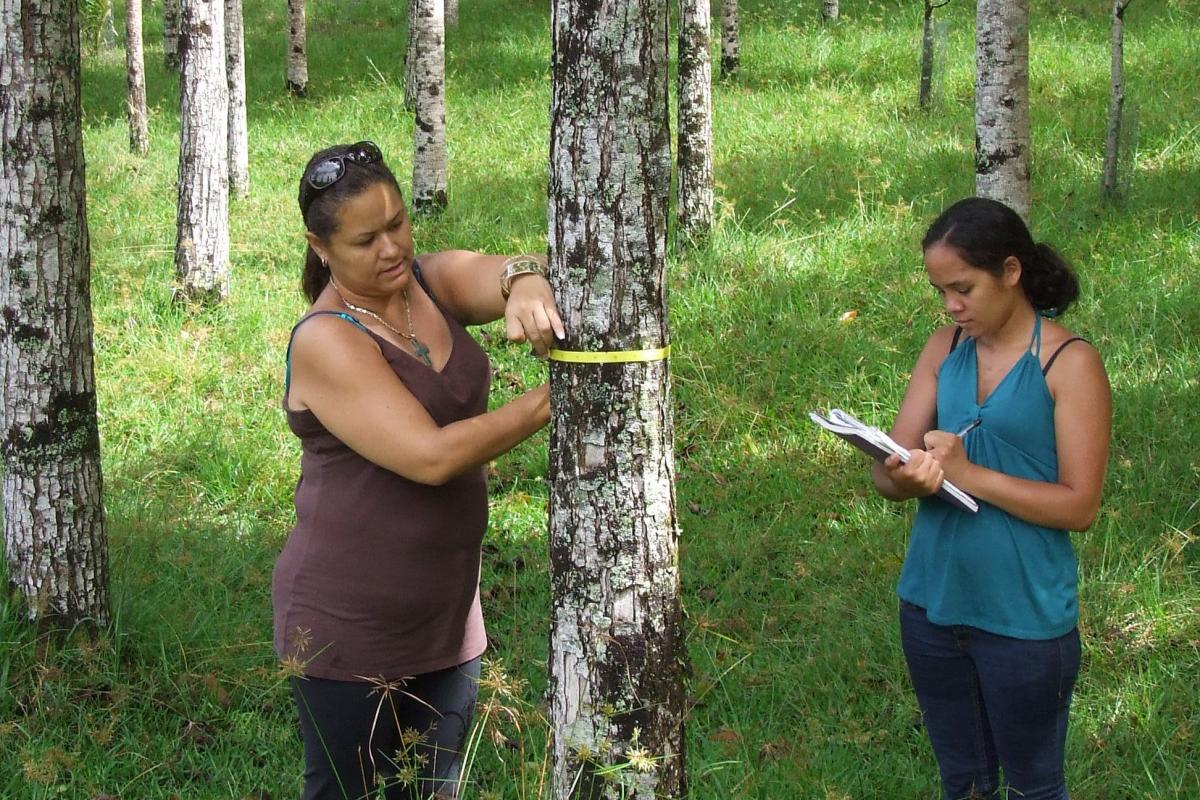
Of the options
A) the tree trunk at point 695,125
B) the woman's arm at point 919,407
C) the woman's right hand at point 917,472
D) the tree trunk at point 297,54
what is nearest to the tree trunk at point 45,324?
the woman's arm at point 919,407

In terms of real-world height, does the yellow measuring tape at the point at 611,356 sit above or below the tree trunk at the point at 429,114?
below

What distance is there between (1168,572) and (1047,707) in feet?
7.98

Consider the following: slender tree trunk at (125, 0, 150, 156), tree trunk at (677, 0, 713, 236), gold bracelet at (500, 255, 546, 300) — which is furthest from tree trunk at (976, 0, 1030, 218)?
slender tree trunk at (125, 0, 150, 156)

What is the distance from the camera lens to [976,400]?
125 inches

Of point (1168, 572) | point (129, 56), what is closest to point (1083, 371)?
point (1168, 572)

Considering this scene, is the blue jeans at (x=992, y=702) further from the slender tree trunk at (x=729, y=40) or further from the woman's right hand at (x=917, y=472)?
the slender tree trunk at (x=729, y=40)

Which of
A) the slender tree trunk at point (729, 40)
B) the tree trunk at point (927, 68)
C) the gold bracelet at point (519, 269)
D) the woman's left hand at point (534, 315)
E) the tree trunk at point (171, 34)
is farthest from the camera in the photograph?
the tree trunk at point (171, 34)

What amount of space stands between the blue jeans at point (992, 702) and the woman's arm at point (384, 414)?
1.30 meters

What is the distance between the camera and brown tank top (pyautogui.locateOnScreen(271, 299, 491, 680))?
9.80ft

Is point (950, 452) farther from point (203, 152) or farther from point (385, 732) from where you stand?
point (203, 152)

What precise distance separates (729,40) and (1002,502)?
13382mm

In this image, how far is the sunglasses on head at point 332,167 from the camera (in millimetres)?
2945

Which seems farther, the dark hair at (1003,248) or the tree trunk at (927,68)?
the tree trunk at (927,68)

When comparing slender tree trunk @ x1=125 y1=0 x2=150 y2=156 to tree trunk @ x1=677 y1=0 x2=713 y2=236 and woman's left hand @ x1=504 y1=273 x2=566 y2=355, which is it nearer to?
tree trunk @ x1=677 y1=0 x2=713 y2=236
